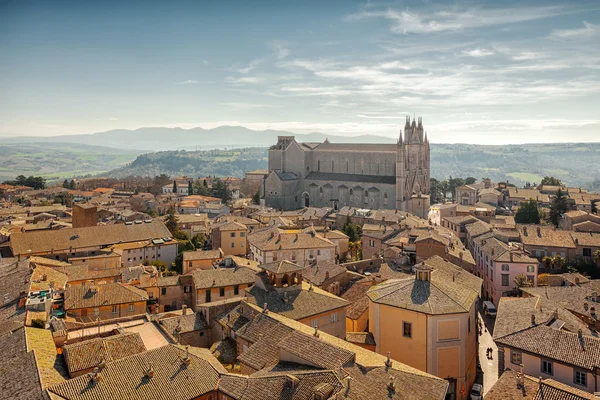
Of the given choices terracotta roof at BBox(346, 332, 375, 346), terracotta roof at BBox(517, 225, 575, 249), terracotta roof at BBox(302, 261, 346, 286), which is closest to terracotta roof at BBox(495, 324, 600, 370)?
terracotta roof at BBox(346, 332, 375, 346)

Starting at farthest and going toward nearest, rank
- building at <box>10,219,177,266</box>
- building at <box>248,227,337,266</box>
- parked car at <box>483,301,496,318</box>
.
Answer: building at <box>10,219,177,266</box>, building at <box>248,227,337,266</box>, parked car at <box>483,301,496,318</box>

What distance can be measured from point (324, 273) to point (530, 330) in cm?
1517

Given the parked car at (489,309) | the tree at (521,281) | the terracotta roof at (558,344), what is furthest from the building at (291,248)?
the terracotta roof at (558,344)

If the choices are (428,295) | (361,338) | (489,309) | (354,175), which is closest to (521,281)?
(489,309)

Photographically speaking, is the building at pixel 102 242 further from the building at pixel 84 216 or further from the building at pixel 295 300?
the building at pixel 295 300

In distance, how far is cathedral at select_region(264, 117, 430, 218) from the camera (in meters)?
79.0

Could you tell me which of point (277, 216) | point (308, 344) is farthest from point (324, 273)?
point (277, 216)

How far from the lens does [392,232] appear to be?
4966cm

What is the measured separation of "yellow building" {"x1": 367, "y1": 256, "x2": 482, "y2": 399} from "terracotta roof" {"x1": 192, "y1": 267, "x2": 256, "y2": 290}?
11.2 m

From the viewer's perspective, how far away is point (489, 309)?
3738 cm

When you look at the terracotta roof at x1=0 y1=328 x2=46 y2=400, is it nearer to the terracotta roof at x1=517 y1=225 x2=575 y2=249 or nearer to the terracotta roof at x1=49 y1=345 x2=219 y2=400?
the terracotta roof at x1=49 y1=345 x2=219 y2=400

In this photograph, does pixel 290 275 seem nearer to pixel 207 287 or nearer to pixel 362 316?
pixel 362 316

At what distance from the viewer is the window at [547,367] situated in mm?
21031

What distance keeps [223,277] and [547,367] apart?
2016cm
